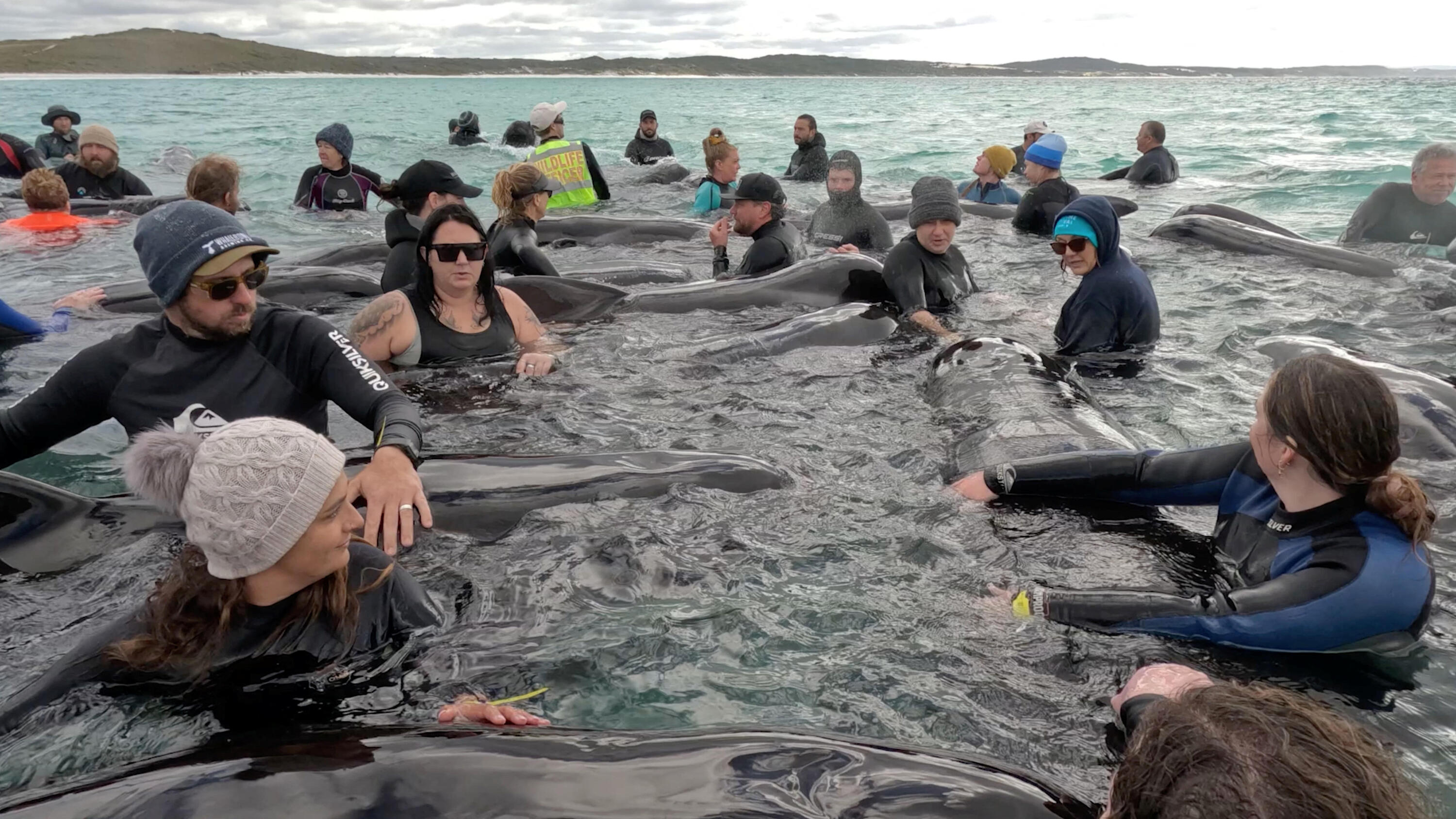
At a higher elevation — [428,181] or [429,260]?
[428,181]

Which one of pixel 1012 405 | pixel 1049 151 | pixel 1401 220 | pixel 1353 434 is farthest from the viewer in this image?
pixel 1049 151

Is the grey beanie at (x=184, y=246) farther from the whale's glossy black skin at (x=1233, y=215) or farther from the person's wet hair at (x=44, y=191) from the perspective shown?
the whale's glossy black skin at (x=1233, y=215)

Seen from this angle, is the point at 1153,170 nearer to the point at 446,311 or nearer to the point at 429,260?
the point at 446,311

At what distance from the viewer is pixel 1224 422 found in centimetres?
711

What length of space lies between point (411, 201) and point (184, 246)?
4.50m

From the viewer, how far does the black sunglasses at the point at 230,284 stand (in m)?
4.21

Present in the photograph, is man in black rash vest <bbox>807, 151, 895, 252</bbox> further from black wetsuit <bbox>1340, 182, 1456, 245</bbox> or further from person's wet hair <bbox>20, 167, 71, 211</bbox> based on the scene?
person's wet hair <bbox>20, 167, 71, 211</bbox>

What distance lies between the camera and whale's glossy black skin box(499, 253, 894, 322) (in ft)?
30.3

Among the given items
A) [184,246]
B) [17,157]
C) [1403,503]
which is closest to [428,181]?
[184,246]

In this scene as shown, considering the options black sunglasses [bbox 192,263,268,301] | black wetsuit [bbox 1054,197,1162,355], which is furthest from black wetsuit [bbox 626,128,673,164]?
black sunglasses [bbox 192,263,268,301]

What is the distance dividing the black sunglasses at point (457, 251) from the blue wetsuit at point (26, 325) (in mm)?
3863

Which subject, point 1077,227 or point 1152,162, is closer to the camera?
point 1077,227

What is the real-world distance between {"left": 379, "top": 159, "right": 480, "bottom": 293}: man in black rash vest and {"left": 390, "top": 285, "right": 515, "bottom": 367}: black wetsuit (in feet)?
4.80

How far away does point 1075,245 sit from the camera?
7.62 m
